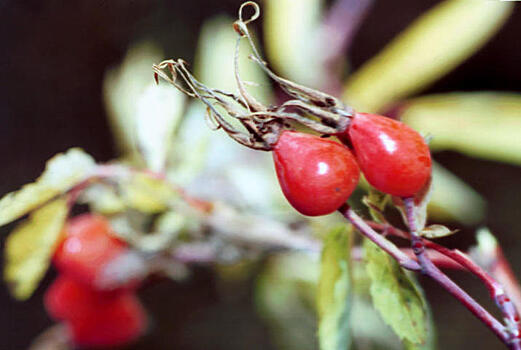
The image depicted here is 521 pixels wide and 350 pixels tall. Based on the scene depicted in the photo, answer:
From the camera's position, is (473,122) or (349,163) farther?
(473,122)

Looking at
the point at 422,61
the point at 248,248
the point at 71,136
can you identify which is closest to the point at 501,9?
the point at 422,61

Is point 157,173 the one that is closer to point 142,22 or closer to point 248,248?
point 248,248

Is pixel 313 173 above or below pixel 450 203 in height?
above

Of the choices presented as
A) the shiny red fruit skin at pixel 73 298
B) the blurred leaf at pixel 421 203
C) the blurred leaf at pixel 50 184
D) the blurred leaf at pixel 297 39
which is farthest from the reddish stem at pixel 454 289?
the blurred leaf at pixel 297 39

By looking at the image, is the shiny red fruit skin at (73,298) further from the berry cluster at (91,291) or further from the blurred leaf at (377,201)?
the blurred leaf at (377,201)

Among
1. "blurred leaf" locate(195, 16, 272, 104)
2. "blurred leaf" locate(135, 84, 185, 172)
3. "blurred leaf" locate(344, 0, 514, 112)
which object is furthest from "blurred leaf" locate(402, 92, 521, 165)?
"blurred leaf" locate(135, 84, 185, 172)

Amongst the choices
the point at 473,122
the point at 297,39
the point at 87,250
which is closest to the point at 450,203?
the point at 473,122

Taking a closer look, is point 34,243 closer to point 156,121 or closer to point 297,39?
point 156,121
